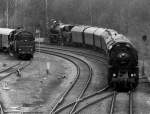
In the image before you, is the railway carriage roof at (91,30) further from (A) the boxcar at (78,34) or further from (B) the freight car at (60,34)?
(B) the freight car at (60,34)

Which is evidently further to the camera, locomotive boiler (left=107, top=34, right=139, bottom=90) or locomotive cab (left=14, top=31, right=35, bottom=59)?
locomotive cab (left=14, top=31, right=35, bottom=59)

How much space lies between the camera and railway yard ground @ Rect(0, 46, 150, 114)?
2086cm

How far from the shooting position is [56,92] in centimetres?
2584

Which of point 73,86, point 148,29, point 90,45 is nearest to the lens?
point 73,86

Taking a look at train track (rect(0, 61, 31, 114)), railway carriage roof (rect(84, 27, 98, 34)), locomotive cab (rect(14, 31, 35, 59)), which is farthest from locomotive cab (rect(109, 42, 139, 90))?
railway carriage roof (rect(84, 27, 98, 34))

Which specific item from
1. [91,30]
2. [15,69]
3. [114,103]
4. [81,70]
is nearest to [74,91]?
[114,103]

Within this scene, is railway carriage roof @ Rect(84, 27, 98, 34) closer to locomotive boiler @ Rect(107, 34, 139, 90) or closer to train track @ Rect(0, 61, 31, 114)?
train track @ Rect(0, 61, 31, 114)

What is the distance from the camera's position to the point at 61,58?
4366cm

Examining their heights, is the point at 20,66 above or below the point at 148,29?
below

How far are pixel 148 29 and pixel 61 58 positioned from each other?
1943 cm

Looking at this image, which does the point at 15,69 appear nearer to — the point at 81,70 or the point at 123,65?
the point at 81,70

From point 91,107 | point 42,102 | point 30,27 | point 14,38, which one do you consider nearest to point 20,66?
point 14,38

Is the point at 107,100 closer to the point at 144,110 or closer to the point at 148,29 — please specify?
the point at 144,110

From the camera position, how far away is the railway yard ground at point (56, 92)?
68.4ft
